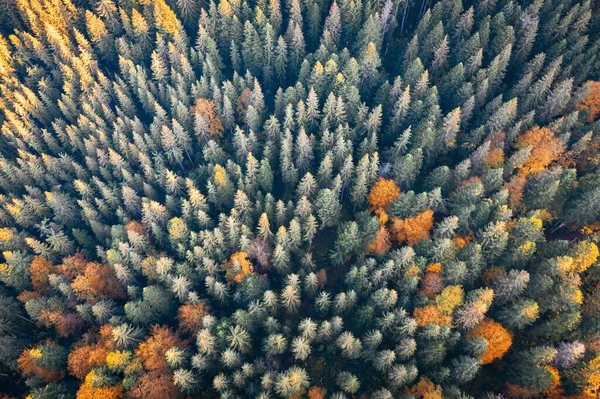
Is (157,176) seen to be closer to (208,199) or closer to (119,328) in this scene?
(208,199)

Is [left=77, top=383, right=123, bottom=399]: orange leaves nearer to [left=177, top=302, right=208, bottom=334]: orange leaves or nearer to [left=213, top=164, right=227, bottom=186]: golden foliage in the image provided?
[left=177, top=302, right=208, bottom=334]: orange leaves

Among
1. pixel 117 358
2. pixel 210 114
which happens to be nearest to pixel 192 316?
pixel 117 358

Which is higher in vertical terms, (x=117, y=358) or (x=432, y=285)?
(x=432, y=285)

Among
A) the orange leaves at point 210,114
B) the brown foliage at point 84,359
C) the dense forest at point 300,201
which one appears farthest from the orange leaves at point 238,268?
the orange leaves at point 210,114

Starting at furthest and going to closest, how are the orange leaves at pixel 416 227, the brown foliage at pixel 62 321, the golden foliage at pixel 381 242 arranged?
1. the golden foliage at pixel 381 242
2. the orange leaves at pixel 416 227
3. the brown foliage at pixel 62 321

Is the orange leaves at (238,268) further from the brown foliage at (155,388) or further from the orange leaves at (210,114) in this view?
the orange leaves at (210,114)

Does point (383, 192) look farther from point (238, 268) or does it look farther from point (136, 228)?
point (136, 228)

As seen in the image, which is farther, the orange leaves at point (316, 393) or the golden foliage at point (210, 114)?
the golden foliage at point (210, 114)
